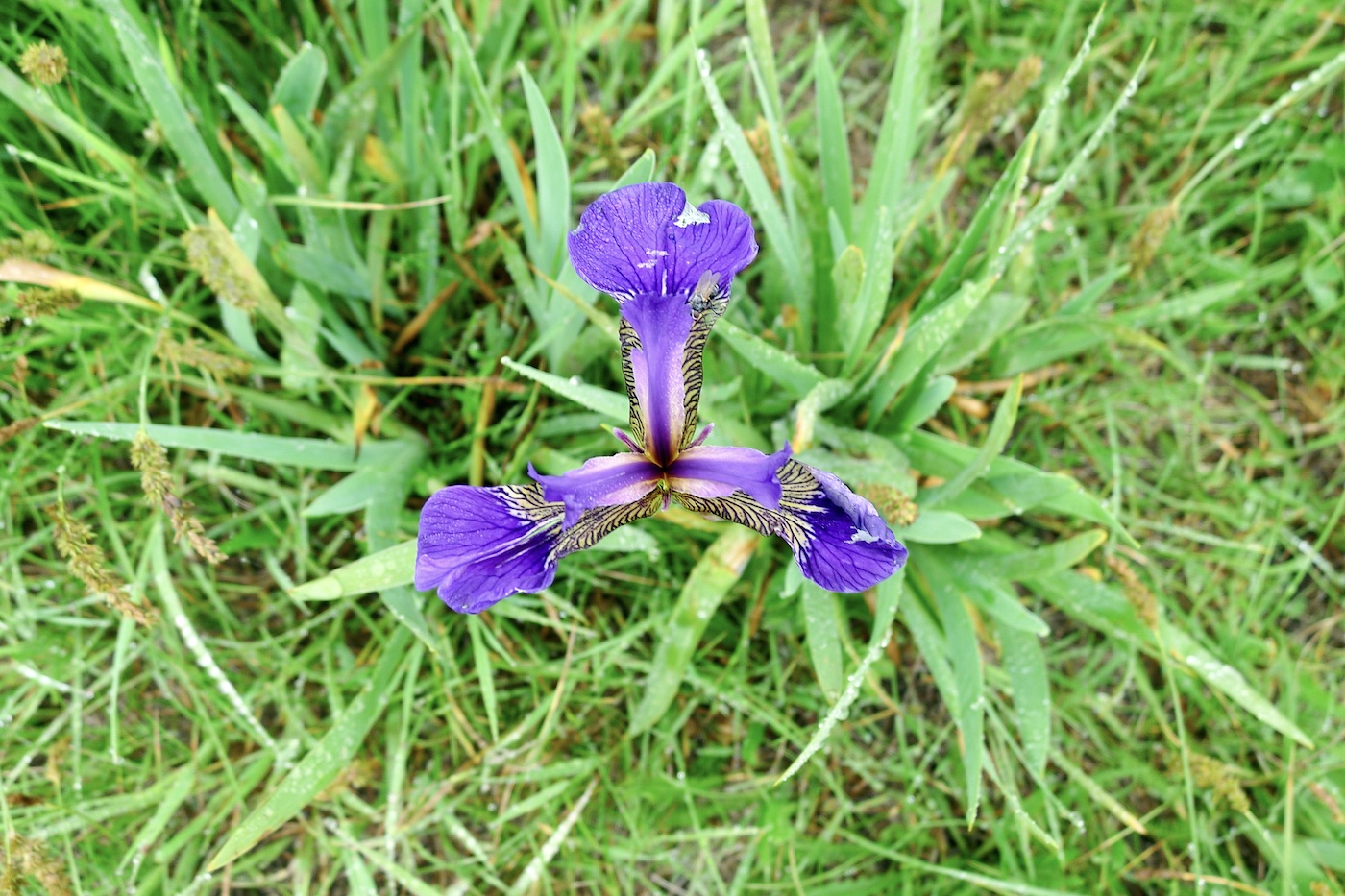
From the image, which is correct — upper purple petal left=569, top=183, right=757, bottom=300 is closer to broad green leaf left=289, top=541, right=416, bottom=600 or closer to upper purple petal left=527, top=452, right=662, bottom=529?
upper purple petal left=527, top=452, right=662, bottom=529

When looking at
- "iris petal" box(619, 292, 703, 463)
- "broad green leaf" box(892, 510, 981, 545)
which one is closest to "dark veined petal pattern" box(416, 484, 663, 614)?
"iris petal" box(619, 292, 703, 463)

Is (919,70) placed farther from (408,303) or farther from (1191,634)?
(1191,634)

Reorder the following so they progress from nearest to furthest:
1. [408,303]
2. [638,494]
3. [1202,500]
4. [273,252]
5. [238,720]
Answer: [638,494], [273,252], [238,720], [408,303], [1202,500]

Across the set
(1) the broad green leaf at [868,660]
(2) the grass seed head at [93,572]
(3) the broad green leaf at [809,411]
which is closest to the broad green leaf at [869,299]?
(3) the broad green leaf at [809,411]

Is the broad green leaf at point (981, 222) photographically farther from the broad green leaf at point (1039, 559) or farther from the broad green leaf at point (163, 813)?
the broad green leaf at point (163, 813)

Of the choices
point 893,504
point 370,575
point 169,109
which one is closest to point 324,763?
point 370,575

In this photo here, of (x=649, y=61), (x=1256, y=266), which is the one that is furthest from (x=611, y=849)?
(x=1256, y=266)

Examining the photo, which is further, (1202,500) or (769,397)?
(1202,500)
